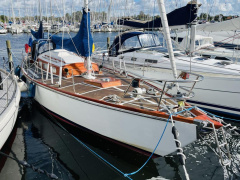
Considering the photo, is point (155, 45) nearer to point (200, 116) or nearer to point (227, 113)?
point (227, 113)

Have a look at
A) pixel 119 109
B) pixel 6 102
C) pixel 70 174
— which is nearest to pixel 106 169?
pixel 70 174

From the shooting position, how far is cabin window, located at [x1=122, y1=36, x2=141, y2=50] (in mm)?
12830

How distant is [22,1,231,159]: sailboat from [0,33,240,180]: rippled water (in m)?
0.64

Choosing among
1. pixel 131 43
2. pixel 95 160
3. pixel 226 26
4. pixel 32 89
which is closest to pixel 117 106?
pixel 95 160

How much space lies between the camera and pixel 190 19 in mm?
11305

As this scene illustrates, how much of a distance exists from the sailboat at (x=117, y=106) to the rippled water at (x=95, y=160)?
643 millimetres

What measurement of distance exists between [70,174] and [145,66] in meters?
6.76

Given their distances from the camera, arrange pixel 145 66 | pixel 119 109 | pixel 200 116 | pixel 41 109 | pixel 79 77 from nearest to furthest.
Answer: pixel 200 116
pixel 119 109
pixel 79 77
pixel 41 109
pixel 145 66

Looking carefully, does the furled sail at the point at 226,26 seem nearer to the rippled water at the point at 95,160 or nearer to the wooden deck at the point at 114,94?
the rippled water at the point at 95,160

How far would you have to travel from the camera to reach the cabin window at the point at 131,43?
505 inches

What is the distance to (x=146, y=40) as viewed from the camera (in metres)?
13.0

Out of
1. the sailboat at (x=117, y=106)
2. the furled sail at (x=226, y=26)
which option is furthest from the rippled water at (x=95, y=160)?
the furled sail at (x=226, y=26)

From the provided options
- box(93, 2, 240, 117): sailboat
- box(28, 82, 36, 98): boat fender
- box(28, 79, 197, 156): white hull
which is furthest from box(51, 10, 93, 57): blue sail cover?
box(28, 82, 36, 98): boat fender

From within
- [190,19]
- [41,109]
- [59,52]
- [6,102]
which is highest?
[190,19]
